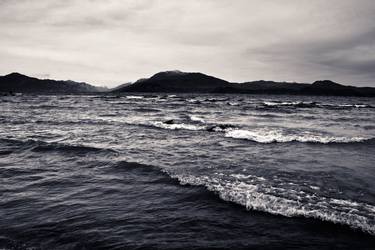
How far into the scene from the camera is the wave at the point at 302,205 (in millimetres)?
7242

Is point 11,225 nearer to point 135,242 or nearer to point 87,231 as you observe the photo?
point 87,231

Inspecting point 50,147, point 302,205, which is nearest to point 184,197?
point 302,205

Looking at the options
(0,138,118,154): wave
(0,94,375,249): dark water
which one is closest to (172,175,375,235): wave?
(0,94,375,249): dark water

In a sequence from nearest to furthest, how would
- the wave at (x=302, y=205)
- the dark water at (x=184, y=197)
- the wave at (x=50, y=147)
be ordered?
the dark water at (x=184, y=197) < the wave at (x=302, y=205) < the wave at (x=50, y=147)

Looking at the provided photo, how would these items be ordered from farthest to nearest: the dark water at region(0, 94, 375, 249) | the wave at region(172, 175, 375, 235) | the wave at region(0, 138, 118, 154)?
the wave at region(0, 138, 118, 154)
the wave at region(172, 175, 375, 235)
the dark water at region(0, 94, 375, 249)

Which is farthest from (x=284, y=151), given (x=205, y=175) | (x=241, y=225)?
(x=241, y=225)

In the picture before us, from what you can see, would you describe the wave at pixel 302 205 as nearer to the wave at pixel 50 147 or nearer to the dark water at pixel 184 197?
the dark water at pixel 184 197

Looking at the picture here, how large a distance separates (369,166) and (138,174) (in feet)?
30.2

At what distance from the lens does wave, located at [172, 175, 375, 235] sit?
724 cm

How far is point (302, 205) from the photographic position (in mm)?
8172

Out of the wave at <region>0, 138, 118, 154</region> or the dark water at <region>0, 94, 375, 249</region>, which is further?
the wave at <region>0, 138, 118, 154</region>

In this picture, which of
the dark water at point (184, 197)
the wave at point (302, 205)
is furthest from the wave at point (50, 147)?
the wave at point (302, 205)

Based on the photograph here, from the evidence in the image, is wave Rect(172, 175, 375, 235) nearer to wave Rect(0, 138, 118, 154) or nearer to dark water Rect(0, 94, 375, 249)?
dark water Rect(0, 94, 375, 249)

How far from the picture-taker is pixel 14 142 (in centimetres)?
1744
